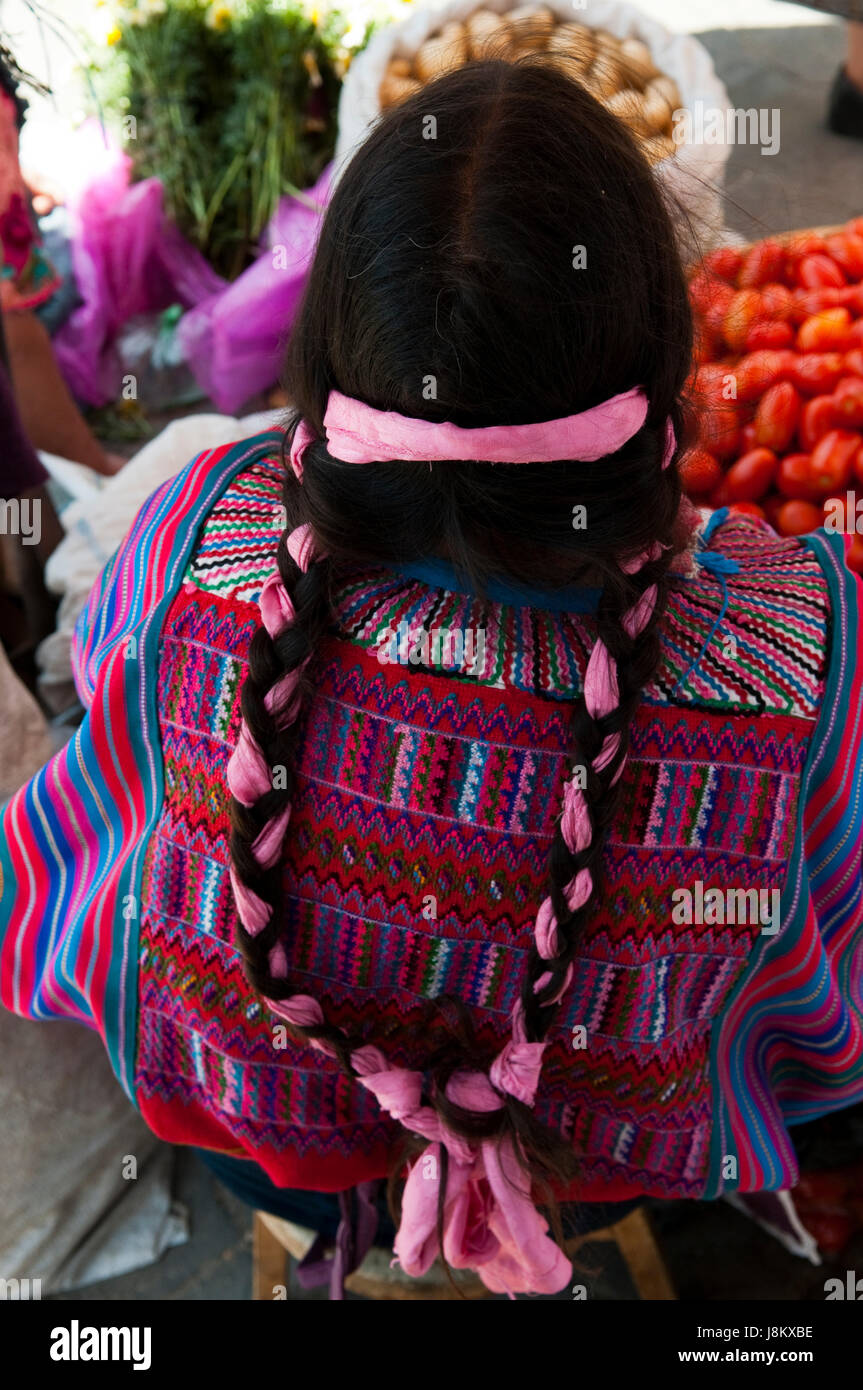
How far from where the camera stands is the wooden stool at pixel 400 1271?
117cm

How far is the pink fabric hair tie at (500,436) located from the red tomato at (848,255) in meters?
1.02

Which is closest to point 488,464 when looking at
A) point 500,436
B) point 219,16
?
point 500,436

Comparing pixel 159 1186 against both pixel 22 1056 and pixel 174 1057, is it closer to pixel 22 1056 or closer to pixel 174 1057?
pixel 22 1056

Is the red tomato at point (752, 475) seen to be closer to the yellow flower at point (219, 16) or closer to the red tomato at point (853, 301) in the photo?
the red tomato at point (853, 301)

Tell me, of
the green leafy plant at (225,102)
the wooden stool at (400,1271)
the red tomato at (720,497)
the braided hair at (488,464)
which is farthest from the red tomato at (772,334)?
the green leafy plant at (225,102)

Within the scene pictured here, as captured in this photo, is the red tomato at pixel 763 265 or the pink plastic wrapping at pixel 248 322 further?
the pink plastic wrapping at pixel 248 322

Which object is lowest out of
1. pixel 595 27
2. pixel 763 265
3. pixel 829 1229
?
pixel 829 1229

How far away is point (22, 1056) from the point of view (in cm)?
138

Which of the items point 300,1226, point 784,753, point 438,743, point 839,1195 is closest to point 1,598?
point 300,1226

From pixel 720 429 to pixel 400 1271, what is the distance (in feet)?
3.29

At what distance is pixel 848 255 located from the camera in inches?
61.3

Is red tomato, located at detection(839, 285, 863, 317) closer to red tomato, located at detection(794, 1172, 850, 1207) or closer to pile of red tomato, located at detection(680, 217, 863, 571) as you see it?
pile of red tomato, located at detection(680, 217, 863, 571)

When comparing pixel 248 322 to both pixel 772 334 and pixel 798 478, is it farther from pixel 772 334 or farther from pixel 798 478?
pixel 798 478

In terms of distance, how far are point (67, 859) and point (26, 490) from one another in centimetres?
79
